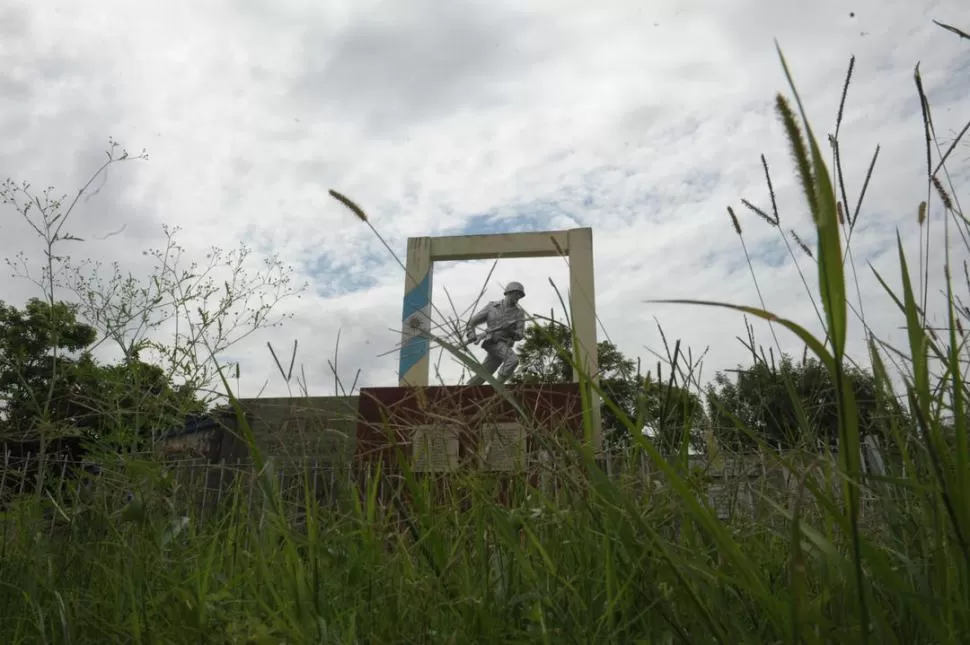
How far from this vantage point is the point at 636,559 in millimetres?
836

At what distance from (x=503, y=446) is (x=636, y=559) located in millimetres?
414

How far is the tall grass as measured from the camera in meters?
0.61

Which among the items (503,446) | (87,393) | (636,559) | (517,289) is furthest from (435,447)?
(517,289)

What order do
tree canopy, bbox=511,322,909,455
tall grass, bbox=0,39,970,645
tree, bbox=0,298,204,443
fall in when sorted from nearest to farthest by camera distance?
tall grass, bbox=0,39,970,645 → tree canopy, bbox=511,322,909,455 → tree, bbox=0,298,204,443

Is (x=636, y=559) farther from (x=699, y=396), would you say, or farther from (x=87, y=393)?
(x=87, y=393)

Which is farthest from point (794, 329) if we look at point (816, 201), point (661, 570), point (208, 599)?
point (208, 599)

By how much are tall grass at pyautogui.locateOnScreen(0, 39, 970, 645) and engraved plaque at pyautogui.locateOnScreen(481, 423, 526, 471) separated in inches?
1.8

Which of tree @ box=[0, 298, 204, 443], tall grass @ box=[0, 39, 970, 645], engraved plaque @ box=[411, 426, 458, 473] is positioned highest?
tree @ box=[0, 298, 204, 443]

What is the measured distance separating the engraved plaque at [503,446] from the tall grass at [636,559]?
47mm

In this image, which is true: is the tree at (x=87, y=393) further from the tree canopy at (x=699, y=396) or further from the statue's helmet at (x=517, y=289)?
the statue's helmet at (x=517, y=289)

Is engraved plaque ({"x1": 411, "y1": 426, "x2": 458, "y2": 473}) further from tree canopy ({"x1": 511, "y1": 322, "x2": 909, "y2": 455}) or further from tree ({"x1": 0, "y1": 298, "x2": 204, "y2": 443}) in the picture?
tree ({"x1": 0, "y1": 298, "x2": 204, "y2": 443})

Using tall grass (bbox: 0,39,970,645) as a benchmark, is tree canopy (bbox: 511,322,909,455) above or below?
above

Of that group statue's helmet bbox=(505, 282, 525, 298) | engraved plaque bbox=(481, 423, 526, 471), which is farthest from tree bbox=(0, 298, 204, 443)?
statue's helmet bbox=(505, 282, 525, 298)

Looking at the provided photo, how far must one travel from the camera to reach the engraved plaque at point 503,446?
1171 millimetres
